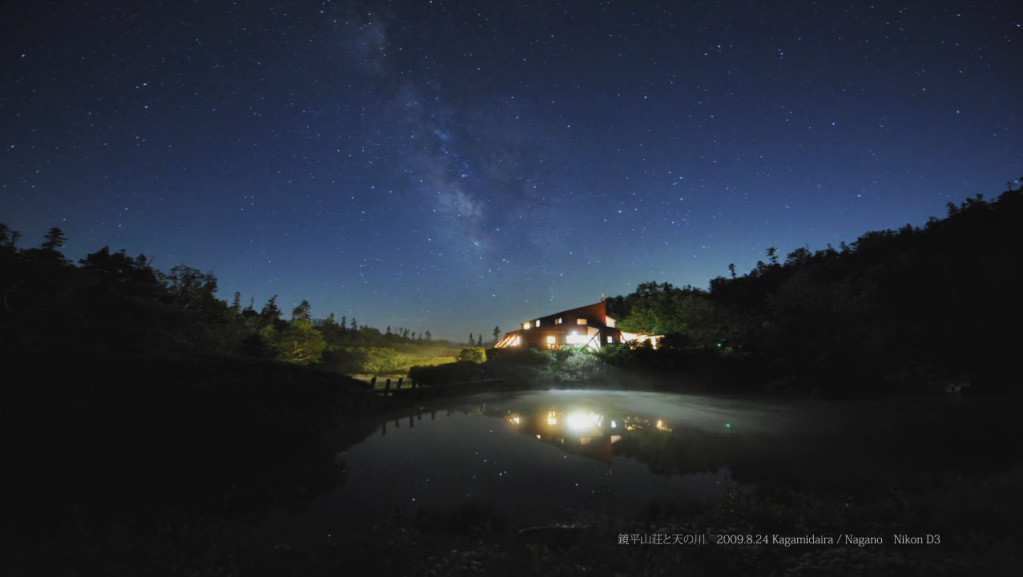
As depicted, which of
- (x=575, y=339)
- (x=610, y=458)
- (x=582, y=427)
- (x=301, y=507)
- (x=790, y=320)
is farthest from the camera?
(x=575, y=339)

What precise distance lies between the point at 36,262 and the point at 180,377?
1493 centimetres

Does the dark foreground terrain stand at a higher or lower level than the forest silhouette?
lower

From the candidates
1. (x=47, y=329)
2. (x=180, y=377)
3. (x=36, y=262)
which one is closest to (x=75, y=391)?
(x=180, y=377)

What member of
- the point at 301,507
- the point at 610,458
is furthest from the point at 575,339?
the point at 301,507

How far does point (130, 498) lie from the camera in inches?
352

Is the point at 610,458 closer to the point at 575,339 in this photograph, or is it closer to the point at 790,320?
the point at 790,320

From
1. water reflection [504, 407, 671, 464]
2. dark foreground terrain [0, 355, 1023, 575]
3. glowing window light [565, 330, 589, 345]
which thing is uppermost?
glowing window light [565, 330, 589, 345]

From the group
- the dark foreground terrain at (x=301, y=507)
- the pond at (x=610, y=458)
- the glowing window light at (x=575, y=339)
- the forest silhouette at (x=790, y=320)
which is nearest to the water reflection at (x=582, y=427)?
the pond at (x=610, y=458)

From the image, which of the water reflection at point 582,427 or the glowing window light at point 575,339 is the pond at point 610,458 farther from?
the glowing window light at point 575,339

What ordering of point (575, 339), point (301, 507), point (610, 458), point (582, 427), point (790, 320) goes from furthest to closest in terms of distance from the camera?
point (575, 339) → point (790, 320) → point (582, 427) → point (610, 458) → point (301, 507)

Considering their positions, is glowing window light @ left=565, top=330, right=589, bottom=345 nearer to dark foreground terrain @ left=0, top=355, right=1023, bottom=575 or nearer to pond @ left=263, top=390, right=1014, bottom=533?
pond @ left=263, top=390, right=1014, bottom=533

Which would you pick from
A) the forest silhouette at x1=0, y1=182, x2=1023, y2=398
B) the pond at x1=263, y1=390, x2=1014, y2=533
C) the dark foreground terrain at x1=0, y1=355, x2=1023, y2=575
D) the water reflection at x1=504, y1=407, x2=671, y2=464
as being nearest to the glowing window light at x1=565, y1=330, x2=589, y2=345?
the forest silhouette at x1=0, y1=182, x2=1023, y2=398

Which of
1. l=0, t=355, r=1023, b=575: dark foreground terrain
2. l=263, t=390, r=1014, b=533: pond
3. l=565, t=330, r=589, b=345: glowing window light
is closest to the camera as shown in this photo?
l=0, t=355, r=1023, b=575: dark foreground terrain

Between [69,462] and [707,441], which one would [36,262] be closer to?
[69,462]
